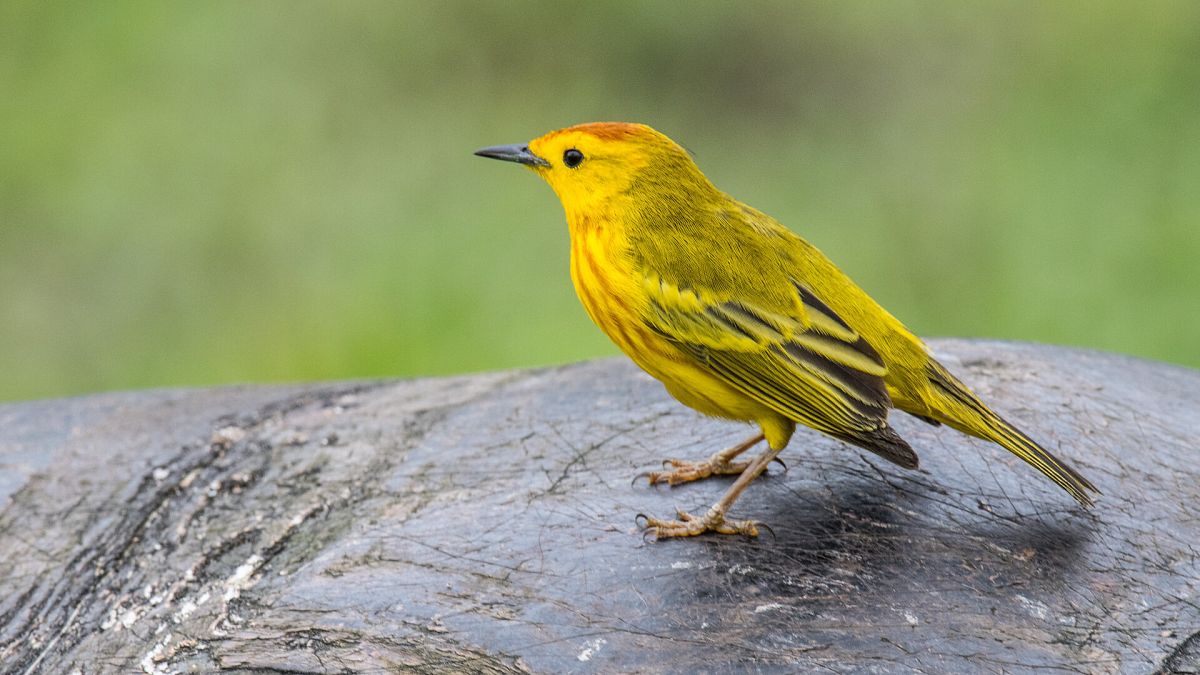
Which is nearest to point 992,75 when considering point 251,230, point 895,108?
point 895,108

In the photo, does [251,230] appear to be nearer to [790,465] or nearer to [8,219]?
[8,219]

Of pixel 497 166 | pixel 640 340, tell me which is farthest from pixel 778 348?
pixel 497 166

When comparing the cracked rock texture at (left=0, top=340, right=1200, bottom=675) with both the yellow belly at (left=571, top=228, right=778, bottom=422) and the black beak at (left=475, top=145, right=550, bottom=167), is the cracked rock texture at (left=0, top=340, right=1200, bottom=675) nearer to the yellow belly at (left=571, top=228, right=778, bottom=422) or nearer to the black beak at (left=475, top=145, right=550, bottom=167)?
the yellow belly at (left=571, top=228, right=778, bottom=422)

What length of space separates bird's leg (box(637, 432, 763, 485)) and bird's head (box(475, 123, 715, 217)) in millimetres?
696

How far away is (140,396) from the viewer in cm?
438

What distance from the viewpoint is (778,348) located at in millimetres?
3447

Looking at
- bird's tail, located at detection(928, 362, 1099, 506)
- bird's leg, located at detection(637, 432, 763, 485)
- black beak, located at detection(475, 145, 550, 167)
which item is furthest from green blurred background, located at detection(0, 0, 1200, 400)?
bird's tail, located at detection(928, 362, 1099, 506)

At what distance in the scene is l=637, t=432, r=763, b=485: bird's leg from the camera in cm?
347

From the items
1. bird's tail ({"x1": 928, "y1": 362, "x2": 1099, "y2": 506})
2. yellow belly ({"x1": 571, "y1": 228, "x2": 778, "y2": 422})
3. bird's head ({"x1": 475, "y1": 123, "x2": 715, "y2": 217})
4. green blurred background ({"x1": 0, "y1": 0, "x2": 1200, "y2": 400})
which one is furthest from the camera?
green blurred background ({"x1": 0, "y1": 0, "x2": 1200, "y2": 400})

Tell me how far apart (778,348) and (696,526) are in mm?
536

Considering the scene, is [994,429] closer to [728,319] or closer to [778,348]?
[778,348]

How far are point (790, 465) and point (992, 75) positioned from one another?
549 centimetres

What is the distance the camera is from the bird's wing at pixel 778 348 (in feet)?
10.9

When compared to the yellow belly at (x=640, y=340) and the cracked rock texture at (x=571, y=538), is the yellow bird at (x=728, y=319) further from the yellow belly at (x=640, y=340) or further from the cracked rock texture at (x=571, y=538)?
the cracked rock texture at (x=571, y=538)
